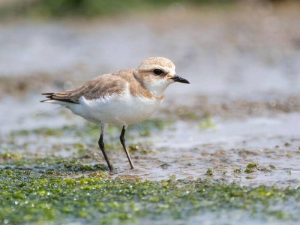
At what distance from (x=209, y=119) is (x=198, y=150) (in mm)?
2039

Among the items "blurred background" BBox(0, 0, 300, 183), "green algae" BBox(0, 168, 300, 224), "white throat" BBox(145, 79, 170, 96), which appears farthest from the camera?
"blurred background" BBox(0, 0, 300, 183)

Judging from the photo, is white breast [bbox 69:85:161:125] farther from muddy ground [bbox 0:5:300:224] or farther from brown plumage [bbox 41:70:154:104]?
muddy ground [bbox 0:5:300:224]

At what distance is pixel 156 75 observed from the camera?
10094mm

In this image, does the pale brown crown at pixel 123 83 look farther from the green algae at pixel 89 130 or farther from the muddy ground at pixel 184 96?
the green algae at pixel 89 130

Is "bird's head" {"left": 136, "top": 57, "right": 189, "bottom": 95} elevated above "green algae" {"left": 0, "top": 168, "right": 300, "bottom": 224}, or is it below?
above

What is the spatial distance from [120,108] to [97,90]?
469 mm

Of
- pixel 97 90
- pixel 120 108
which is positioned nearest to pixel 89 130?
pixel 97 90

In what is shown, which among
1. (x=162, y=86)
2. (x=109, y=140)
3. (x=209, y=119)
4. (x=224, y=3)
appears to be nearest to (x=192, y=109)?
(x=209, y=119)

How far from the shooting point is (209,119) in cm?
1338

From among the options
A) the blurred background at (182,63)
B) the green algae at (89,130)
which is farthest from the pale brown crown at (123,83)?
the green algae at (89,130)

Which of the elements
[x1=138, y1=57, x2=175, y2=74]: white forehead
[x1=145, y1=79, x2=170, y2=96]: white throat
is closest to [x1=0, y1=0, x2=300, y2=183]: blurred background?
[x1=145, y1=79, x2=170, y2=96]: white throat

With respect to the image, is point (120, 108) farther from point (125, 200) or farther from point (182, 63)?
point (182, 63)

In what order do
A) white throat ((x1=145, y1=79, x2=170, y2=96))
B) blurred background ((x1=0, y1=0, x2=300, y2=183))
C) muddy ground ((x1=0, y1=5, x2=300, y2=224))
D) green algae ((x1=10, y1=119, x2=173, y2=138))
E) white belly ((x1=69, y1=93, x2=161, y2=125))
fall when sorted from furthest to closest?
green algae ((x1=10, y1=119, x2=173, y2=138))
blurred background ((x1=0, y1=0, x2=300, y2=183))
muddy ground ((x1=0, y1=5, x2=300, y2=224))
white throat ((x1=145, y1=79, x2=170, y2=96))
white belly ((x1=69, y1=93, x2=161, y2=125))

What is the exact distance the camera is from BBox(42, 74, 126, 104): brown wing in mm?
9880
